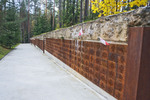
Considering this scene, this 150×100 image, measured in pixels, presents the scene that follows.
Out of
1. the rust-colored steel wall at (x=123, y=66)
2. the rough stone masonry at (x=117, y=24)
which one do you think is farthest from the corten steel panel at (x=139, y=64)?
the rough stone masonry at (x=117, y=24)

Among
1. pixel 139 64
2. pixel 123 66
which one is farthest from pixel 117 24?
pixel 139 64

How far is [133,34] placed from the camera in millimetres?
2361

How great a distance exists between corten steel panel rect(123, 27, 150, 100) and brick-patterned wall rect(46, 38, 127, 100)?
0.87ft

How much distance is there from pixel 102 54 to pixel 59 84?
1826 millimetres

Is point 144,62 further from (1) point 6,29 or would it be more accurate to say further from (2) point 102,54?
(1) point 6,29

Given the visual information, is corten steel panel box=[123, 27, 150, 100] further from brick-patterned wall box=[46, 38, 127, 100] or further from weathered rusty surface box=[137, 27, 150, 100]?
brick-patterned wall box=[46, 38, 127, 100]

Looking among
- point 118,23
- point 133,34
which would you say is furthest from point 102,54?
point 133,34

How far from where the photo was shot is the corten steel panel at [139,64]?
2204mm

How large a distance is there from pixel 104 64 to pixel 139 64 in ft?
3.71

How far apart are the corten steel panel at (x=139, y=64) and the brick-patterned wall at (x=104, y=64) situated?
0.26m

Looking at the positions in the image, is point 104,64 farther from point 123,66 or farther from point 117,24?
point 117,24

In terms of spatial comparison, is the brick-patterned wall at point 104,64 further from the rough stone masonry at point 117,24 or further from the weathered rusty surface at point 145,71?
the weathered rusty surface at point 145,71

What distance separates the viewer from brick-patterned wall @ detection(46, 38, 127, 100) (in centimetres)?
276

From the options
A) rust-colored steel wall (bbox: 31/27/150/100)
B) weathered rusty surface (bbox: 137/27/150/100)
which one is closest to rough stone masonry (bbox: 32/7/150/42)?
rust-colored steel wall (bbox: 31/27/150/100)
